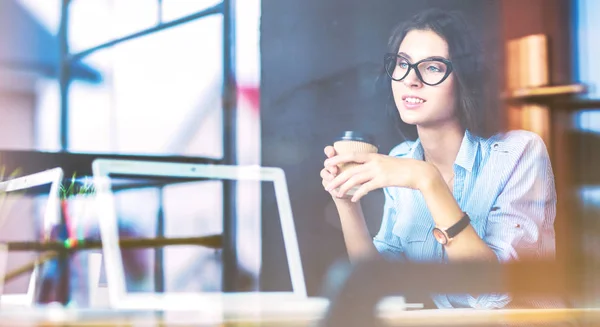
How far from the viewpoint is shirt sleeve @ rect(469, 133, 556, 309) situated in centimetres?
207

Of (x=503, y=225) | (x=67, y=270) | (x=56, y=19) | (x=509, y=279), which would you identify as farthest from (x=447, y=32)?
(x=67, y=270)

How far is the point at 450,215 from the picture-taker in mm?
2045

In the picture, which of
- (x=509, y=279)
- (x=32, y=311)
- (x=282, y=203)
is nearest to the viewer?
(x=32, y=311)

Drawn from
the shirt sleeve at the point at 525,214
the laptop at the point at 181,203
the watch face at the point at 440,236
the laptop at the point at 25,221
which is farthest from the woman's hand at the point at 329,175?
the laptop at the point at 25,221

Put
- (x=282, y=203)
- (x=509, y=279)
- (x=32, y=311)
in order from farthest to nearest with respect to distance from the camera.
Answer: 1. (x=509, y=279)
2. (x=282, y=203)
3. (x=32, y=311)

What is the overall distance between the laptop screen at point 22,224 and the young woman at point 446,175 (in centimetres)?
81

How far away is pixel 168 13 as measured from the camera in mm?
1905

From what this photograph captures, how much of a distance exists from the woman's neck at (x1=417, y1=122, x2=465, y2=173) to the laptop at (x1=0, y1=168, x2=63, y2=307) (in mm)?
1091

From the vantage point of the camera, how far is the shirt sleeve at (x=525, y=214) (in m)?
2.07

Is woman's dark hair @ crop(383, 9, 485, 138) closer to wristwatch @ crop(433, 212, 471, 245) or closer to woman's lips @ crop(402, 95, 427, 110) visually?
woman's lips @ crop(402, 95, 427, 110)

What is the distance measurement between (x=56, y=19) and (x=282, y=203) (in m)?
0.81

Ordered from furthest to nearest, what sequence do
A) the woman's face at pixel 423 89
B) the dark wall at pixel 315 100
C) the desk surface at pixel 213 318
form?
the woman's face at pixel 423 89, the dark wall at pixel 315 100, the desk surface at pixel 213 318

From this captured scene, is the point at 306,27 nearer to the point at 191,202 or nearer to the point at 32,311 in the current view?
the point at 191,202

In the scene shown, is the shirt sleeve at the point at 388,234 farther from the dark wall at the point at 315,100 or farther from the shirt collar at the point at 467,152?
the shirt collar at the point at 467,152
